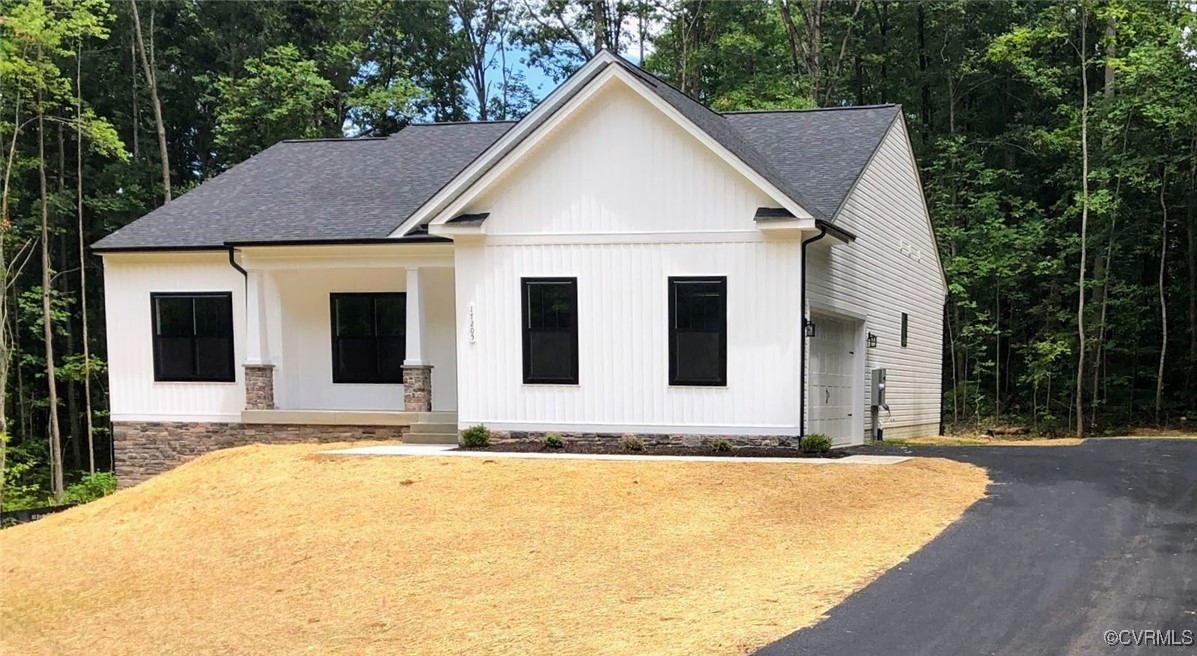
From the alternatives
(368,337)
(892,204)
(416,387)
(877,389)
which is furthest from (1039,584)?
(368,337)

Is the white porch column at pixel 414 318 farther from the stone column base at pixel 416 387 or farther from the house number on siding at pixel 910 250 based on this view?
the house number on siding at pixel 910 250

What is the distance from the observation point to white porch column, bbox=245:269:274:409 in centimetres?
1473

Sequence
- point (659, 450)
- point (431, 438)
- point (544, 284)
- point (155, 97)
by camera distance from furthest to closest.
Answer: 1. point (155, 97)
2. point (431, 438)
3. point (544, 284)
4. point (659, 450)

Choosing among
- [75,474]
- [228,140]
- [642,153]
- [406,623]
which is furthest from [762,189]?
[75,474]

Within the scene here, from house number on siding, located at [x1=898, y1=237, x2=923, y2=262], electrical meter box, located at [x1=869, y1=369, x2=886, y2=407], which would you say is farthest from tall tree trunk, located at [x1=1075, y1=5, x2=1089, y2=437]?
electrical meter box, located at [x1=869, y1=369, x2=886, y2=407]

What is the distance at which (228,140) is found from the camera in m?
27.7

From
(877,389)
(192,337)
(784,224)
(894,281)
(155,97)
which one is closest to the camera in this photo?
(784,224)

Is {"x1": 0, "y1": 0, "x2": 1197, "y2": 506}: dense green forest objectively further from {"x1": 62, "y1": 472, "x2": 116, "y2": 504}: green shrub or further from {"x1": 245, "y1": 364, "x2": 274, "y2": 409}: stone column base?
{"x1": 245, "y1": 364, "x2": 274, "y2": 409}: stone column base

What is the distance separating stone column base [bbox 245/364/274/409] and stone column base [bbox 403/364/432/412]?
250 cm

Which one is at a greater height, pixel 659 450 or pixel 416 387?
pixel 416 387

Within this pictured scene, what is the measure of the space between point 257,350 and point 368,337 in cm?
188

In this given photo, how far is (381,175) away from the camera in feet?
55.5

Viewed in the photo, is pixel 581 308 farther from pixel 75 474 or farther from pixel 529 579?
pixel 75 474

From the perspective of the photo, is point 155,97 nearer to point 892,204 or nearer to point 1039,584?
point 892,204
